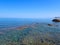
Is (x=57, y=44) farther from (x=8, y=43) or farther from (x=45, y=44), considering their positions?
(x=8, y=43)

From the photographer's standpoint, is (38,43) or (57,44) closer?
(38,43)

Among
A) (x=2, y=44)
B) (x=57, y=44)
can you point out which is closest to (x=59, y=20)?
(x=57, y=44)

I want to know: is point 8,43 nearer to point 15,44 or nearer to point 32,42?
point 15,44

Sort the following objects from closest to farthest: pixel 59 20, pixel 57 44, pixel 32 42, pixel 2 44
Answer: pixel 2 44 → pixel 32 42 → pixel 57 44 → pixel 59 20

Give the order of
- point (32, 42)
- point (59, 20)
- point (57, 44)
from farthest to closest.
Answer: point (59, 20), point (57, 44), point (32, 42)

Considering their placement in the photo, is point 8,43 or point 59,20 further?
point 59,20

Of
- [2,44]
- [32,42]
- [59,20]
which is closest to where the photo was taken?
[2,44]

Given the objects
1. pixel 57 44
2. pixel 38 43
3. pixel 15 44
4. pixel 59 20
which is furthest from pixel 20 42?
pixel 59 20

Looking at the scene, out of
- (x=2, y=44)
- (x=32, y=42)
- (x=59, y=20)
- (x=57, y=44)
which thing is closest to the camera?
(x=2, y=44)

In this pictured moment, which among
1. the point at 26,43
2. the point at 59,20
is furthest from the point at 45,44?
the point at 59,20
